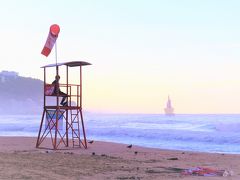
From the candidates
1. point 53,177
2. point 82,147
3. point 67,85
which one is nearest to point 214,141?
point 82,147

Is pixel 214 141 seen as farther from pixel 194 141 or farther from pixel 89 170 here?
pixel 89 170

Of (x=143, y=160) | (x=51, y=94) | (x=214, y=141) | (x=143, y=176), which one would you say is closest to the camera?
(x=143, y=176)

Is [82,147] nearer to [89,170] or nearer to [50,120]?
[50,120]

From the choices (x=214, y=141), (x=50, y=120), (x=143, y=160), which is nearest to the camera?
(x=143, y=160)

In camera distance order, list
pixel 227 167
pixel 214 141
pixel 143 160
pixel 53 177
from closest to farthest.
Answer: pixel 53 177 → pixel 227 167 → pixel 143 160 → pixel 214 141

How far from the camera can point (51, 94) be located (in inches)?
873

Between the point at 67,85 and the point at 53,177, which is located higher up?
the point at 67,85

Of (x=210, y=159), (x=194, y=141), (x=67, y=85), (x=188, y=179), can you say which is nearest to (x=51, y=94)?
(x=67, y=85)

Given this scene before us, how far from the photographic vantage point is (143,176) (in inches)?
488

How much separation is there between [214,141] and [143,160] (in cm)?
1616

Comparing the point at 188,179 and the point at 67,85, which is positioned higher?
the point at 67,85

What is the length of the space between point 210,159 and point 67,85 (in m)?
7.94

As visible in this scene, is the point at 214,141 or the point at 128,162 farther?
the point at 214,141

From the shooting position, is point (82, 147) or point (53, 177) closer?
point (53, 177)
